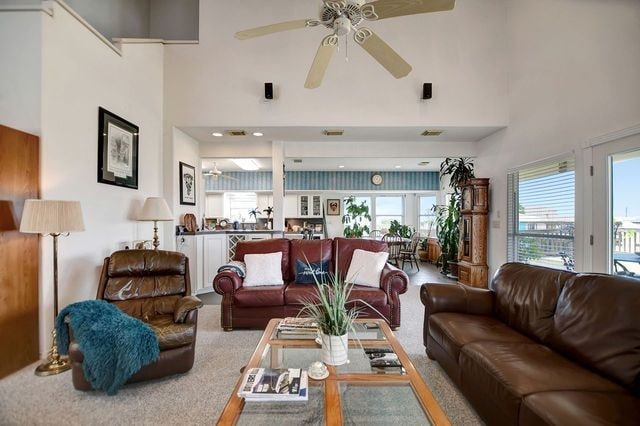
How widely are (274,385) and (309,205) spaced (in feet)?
24.4

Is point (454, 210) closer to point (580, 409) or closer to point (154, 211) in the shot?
point (580, 409)

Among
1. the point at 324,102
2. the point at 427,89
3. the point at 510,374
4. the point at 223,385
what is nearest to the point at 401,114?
the point at 427,89

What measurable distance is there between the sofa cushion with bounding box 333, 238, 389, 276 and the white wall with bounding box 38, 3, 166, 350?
8.40 feet

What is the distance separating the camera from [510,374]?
1.51 m

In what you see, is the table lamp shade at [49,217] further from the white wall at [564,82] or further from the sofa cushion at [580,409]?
the white wall at [564,82]

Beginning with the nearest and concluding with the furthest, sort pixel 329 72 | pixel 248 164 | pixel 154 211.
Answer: pixel 154 211 → pixel 329 72 → pixel 248 164

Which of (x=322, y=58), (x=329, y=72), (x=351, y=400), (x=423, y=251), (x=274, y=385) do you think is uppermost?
(x=329, y=72)

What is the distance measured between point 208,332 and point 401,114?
3723 mm

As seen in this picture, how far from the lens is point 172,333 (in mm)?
2182

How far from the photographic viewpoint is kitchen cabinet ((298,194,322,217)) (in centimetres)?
876

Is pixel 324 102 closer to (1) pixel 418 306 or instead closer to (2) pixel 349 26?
(2) pixel 349 26

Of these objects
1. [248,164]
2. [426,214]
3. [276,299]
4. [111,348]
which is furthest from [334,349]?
[426,214]

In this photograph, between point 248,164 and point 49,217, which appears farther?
point 248,164

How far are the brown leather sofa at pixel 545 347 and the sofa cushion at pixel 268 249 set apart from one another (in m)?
1.78
